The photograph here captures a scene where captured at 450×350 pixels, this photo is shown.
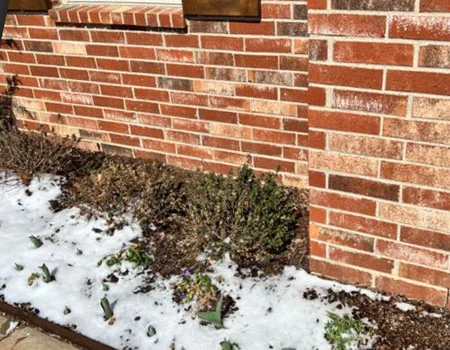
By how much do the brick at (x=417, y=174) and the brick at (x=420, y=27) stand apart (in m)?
0.54

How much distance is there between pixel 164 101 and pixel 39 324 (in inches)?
65.6

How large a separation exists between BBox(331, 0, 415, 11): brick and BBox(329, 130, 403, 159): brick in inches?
21.0

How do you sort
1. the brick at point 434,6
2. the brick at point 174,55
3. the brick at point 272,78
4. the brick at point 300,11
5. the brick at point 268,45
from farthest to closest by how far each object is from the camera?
1. the brick at point 174,55
2. the brick at point 272,78
3. the brick at point 268,45
4. the brick at point 300,11
5. the brick at point 434,6

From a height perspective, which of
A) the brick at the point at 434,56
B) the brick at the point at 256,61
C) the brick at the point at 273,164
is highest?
the brick at the point at 434,56

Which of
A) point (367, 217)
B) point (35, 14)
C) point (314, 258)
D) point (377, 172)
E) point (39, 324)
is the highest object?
point (35, 14)

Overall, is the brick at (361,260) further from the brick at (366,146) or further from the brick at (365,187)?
the brick at (366,146)

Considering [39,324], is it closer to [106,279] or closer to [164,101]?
[106,279]

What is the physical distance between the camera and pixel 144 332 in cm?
249

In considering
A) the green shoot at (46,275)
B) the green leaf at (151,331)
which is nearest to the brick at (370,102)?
the green leaf at (151,331)

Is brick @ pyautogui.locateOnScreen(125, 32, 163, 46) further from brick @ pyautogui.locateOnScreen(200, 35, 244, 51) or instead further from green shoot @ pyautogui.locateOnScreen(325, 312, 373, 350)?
green shoot @ pyautogui.locateOnScreen(325, 312, 373, 350)

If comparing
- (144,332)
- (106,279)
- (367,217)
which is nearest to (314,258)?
(367,217)

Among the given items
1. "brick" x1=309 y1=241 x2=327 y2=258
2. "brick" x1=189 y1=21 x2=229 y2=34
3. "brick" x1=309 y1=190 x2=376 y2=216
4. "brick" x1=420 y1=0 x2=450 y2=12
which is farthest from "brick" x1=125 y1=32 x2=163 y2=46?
"brick" x1=420 y1=0 x2=450 y2=12

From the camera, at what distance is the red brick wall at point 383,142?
76.2 inches

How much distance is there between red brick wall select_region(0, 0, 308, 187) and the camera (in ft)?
9.90
